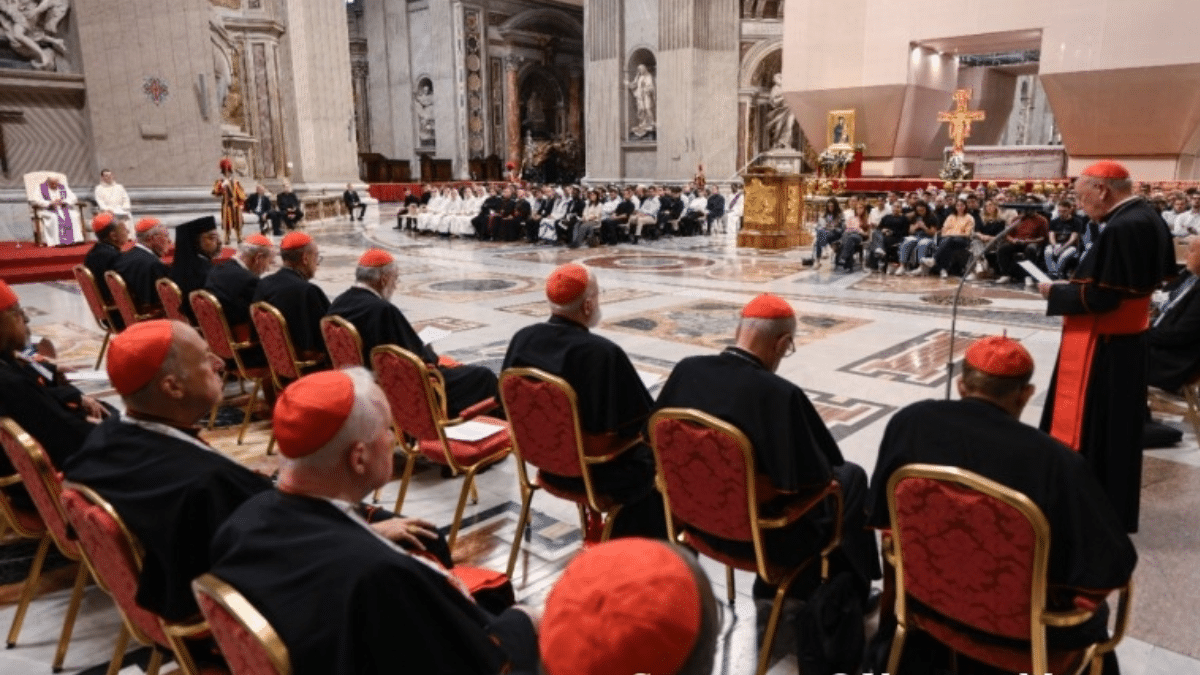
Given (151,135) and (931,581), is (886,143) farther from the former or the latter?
(931,581)

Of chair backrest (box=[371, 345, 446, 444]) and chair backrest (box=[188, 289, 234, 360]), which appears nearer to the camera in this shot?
chair backrest (box=[371, 345, 446, 444])

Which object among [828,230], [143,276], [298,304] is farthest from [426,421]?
[828,230]

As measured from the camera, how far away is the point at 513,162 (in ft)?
98.1

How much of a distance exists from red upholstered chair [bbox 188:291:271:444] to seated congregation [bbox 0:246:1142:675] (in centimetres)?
131

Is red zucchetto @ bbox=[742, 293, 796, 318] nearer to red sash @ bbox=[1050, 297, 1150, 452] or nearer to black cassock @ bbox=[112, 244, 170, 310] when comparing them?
red sash @ bbox=[1050, 297, 1150, 452]

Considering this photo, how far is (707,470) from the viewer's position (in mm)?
2375

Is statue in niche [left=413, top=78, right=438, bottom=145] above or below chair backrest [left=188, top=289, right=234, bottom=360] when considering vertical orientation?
above

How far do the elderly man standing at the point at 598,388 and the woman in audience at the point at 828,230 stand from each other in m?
9.42

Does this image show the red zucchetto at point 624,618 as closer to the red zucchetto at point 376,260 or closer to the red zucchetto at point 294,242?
the red zucchetto at point 376,260

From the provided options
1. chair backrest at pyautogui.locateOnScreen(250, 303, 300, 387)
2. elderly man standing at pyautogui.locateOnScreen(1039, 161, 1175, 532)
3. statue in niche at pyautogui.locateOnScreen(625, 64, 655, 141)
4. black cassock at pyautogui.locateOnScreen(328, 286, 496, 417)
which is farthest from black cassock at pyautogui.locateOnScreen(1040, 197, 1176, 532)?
statue in niche at pyautogui.locateOnScreen(625, 64, 655, 141)

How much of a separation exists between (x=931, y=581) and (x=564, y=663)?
1.45m

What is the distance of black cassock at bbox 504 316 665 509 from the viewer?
300cm

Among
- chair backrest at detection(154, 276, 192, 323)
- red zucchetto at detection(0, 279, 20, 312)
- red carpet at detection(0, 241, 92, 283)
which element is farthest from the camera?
red carpet at detection(0, 241, 92, 283)

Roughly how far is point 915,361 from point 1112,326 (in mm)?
3015
